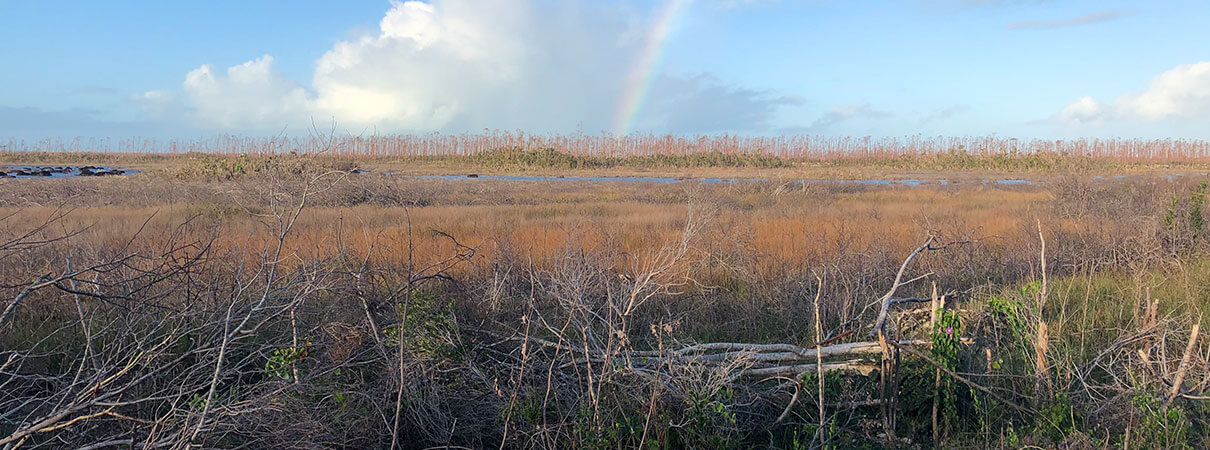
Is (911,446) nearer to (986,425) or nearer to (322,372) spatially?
(986,425)

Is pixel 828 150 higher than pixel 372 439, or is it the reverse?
pixel 828 150

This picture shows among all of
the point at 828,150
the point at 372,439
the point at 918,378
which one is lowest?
the point at 372,439

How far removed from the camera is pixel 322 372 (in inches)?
139

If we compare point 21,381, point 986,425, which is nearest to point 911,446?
point 986,425

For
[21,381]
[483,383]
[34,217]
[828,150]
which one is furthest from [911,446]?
[828,150]

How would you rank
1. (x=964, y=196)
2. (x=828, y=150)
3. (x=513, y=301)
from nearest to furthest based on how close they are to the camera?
(x=513, y=301) < (x=964, y=196) < (x=828, y=150)

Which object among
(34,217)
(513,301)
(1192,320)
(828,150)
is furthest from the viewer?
(828,150)

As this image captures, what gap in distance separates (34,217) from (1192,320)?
55.3 feet

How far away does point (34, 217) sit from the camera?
1216cm

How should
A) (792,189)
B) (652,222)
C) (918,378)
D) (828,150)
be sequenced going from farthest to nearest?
(828,150)
(792,189)
(652,222)
(918,378)

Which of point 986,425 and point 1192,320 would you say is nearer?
point 986,425

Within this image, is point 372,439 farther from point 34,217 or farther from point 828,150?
point 828,150

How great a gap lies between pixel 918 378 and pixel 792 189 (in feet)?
70.6

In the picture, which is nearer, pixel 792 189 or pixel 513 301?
pixel 513 301
